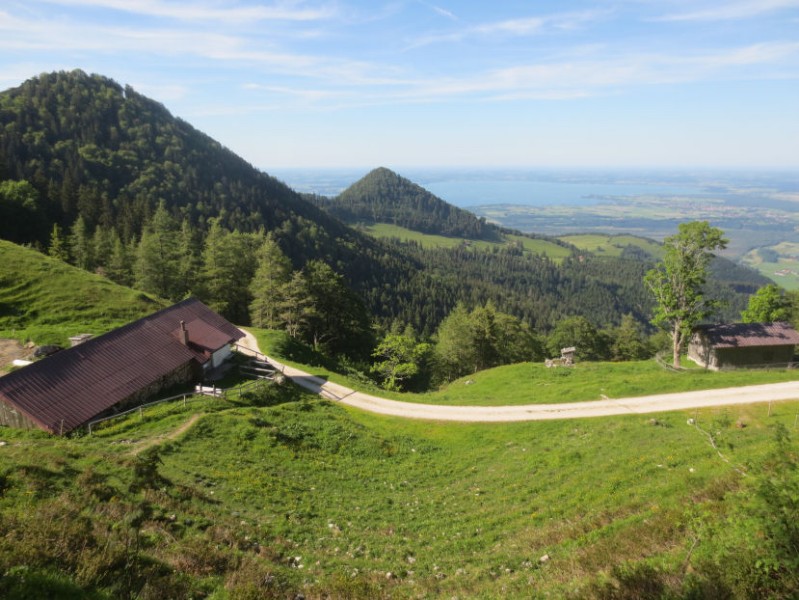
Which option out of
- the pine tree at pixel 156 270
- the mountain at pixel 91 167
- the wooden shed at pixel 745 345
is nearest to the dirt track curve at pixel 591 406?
the wooden shed at pixel 745 345

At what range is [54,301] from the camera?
47.3 m

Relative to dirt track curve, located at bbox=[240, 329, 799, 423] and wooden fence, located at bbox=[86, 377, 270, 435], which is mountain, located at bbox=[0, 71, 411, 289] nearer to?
wooden fence, located at bbox=[86, 377, 270, 435]

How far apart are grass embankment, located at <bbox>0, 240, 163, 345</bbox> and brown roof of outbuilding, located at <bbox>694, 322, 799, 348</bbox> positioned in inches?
2587

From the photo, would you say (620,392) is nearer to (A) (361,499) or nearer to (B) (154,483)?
(A) (361,499)

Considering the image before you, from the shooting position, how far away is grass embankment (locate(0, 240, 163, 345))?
41781 millimetres

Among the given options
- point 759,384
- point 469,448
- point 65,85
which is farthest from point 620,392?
point 65,85

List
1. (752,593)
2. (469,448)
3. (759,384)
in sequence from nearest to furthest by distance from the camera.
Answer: (752,593), (469,448), (759,384)

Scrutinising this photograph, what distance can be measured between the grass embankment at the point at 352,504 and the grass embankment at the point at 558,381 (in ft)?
23.8

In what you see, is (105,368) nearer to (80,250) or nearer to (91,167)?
(80,250)

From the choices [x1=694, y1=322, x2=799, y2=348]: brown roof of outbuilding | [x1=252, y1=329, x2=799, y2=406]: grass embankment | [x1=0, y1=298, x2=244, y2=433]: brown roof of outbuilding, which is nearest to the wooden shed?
[x1=694, y1=322, x2=799, y2=348]: brown roof of outbuilding

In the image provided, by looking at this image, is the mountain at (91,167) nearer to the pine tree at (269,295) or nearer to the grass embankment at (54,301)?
the pine tree at (269,295)

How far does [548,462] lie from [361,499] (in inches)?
423

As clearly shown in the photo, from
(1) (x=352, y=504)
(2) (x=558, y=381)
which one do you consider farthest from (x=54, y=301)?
(2) (x=558, y=381)

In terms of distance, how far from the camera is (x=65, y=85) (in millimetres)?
191250
